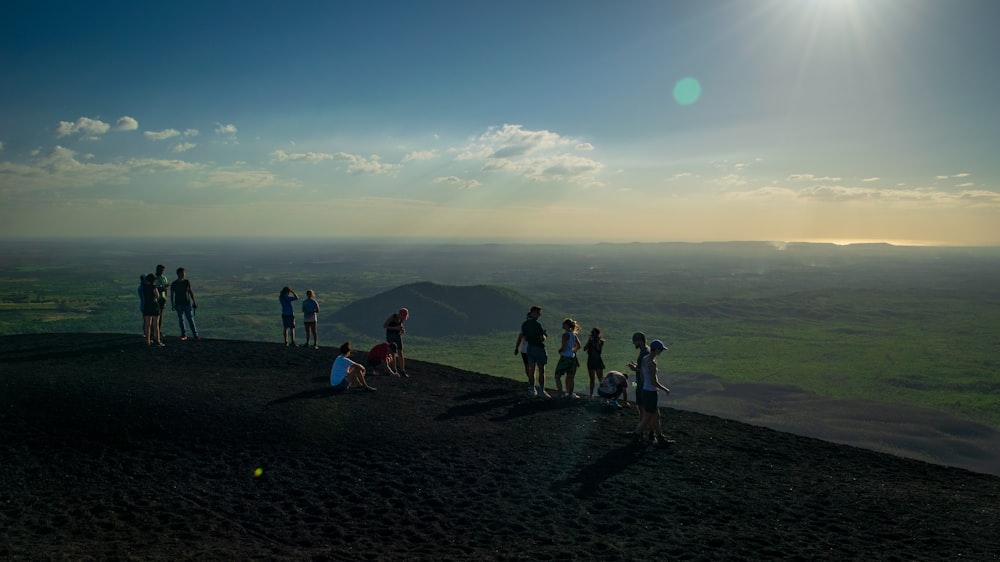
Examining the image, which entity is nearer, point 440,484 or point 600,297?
point 440,484

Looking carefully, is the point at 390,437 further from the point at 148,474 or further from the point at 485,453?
the point at 148,474

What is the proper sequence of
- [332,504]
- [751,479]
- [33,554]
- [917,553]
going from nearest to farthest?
[33,554] < [917,553] < [332,504] < [751,479]

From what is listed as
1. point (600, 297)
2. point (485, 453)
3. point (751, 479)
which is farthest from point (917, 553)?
point (600, 297)

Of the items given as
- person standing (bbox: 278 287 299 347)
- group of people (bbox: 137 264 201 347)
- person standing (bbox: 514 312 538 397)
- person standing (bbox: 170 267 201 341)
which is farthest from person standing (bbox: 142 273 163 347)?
person standing (bbox: 514 312 538 397)

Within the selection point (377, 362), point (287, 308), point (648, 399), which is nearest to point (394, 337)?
point (377, 362)

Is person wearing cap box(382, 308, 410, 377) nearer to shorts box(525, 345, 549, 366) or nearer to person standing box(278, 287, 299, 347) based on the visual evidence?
shorts box(525, 345, 549, 366)
